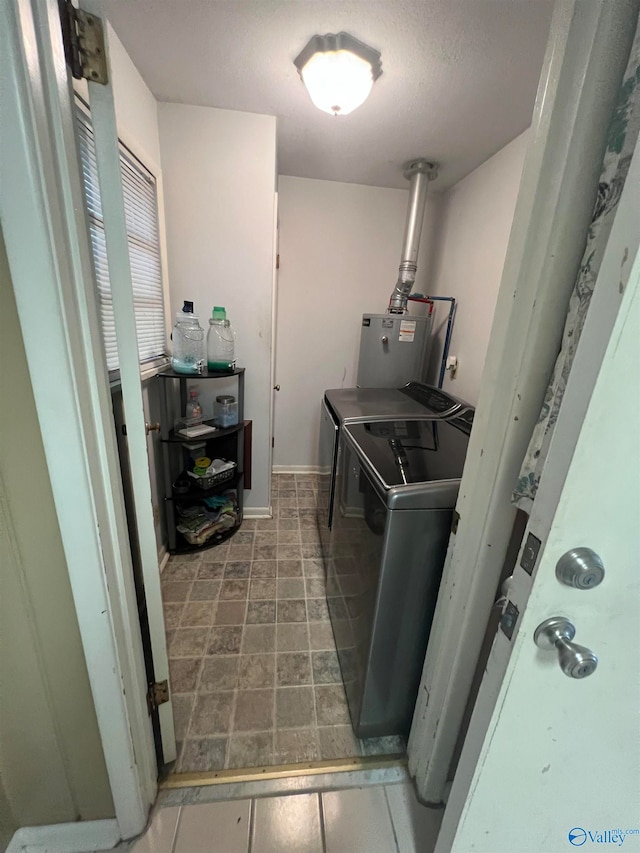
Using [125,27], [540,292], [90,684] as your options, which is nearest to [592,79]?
[540,292]

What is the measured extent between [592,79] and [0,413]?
3.65 feet

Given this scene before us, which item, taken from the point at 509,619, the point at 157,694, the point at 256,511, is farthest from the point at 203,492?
the point at 509,619

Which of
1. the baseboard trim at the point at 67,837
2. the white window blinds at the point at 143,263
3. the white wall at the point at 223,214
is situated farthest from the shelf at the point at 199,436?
the baseboard trim at the point at 67,837

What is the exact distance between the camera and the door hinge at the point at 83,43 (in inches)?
20.5

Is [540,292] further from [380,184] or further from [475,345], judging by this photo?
[380,184]

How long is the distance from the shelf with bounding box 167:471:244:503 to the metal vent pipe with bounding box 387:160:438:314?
1.62 meters

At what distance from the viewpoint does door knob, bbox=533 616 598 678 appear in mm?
476

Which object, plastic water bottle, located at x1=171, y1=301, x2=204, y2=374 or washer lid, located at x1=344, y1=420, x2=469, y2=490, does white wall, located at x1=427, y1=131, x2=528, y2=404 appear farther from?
plastic water bottle, located at x1=171, y1=301, x2=204, y2=374

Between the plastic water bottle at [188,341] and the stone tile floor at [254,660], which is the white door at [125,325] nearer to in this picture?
the stone tile floor at [254,660]

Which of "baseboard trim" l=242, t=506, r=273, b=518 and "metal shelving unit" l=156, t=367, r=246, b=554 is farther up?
"metal shelving unit" l=156, t=367, r=246, b=554

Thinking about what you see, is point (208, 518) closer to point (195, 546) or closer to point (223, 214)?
point (195, 546)

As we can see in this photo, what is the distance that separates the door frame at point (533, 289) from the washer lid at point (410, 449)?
22 centimetres

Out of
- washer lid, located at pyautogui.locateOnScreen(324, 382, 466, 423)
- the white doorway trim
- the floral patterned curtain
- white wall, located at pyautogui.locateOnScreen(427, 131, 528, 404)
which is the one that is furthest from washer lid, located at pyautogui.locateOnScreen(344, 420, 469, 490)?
the white doorway trim

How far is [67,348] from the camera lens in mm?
556
